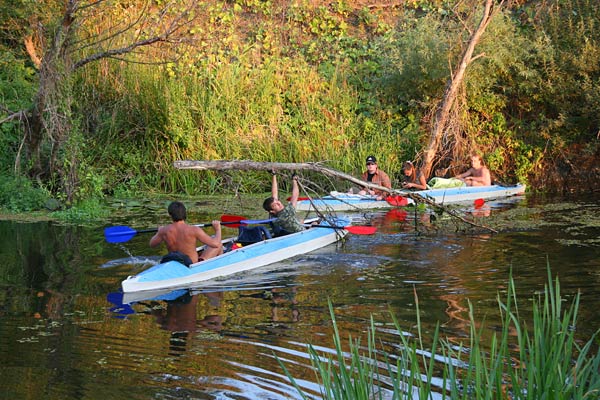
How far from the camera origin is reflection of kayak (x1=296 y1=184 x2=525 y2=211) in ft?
53.2

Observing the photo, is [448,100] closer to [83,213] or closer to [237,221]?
[83,213]

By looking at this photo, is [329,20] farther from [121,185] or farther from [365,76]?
[121,185]

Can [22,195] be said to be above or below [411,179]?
below

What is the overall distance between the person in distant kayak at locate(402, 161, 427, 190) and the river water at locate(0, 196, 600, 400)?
9.98 ft

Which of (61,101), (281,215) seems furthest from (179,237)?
(61,101)

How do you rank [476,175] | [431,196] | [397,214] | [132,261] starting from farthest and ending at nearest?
[476,175] → [397,214] → [431,196] → [132,261]

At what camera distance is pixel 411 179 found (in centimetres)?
1852

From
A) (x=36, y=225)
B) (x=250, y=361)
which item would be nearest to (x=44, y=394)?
(x=250, y=361)

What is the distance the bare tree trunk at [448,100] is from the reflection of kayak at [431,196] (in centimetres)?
141

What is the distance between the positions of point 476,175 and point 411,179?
150cm

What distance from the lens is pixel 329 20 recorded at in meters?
24.1

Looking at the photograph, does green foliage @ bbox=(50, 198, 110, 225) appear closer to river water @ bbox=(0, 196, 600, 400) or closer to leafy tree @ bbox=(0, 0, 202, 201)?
leafy tree @ bbox=(0, 0, 202, 201)

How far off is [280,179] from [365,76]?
4222 millimetres

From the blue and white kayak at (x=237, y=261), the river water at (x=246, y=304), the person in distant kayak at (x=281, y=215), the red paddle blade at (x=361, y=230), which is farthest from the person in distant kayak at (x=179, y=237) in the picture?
the red paddle blade at (x=361, y=230)
